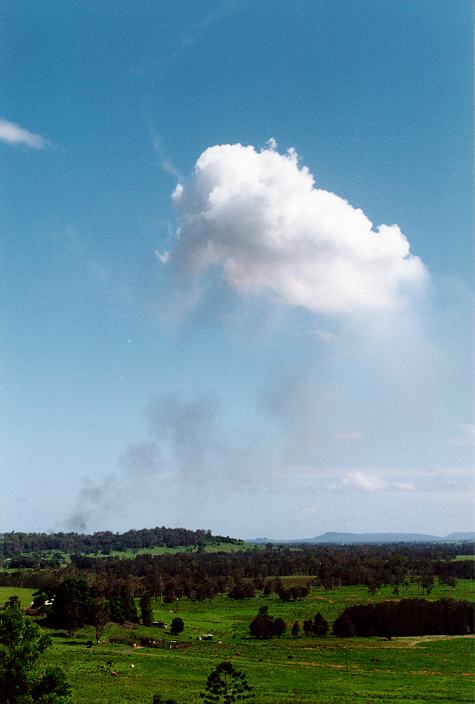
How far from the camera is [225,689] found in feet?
221

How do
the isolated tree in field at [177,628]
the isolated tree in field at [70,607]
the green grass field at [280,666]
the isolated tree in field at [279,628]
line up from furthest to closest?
the isolated tree in field at [177,628] → the isolated tree in field at [279,628] → the isolated tree in field at [70,607] → the green grass field at [280,666]

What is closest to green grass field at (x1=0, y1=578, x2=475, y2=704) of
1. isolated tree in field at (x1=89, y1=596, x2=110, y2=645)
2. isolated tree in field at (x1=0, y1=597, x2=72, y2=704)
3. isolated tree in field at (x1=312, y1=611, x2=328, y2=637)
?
isolated tree in field at (x1=312, y1=611, x2=328, y2=637)

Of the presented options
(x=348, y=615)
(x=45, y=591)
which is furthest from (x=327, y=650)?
(x=45, y=591)

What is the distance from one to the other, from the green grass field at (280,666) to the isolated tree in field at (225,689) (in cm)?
139

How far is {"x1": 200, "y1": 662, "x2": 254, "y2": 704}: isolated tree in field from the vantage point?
6581 centimetres

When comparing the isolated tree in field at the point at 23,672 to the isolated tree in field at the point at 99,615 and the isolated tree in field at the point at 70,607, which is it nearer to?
the isolated tree in field at the point at 99,615

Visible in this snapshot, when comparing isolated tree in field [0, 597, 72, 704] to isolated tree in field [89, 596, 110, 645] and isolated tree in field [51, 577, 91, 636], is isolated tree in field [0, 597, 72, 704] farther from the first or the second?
isolated tree in field [51, 577, 91, 636]

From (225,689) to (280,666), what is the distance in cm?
2759

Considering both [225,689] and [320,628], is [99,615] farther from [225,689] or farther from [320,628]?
[225,689]

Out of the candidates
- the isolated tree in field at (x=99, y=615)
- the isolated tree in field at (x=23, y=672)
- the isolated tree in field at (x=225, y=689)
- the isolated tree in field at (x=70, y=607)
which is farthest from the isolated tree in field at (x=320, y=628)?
the isolated tree in field at (x=23, y=672)

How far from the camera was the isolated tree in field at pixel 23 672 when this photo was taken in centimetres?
4319

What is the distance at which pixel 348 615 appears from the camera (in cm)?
13238

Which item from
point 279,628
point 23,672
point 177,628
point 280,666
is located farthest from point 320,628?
point 23,672

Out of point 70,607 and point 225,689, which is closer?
point 225,689
